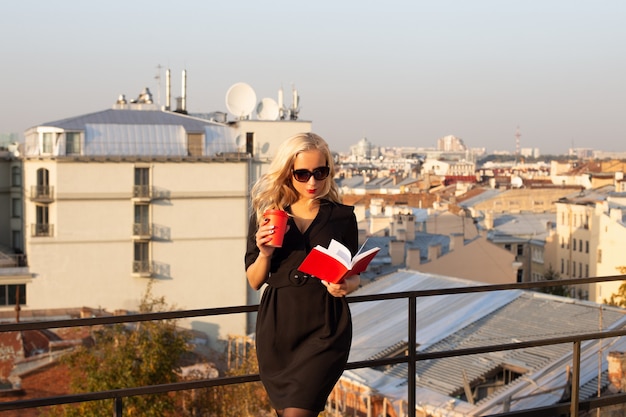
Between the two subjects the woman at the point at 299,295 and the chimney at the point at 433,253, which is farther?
the chimney at the point at 433,253

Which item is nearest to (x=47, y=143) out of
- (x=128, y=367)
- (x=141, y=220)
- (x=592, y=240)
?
(x=141, y=220)

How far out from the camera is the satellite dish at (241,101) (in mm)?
46688

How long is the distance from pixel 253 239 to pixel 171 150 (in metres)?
41.3

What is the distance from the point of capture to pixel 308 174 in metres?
4.11

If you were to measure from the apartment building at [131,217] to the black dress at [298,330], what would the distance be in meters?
38.6

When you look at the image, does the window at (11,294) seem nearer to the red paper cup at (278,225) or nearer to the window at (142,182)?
the window at (142,182)

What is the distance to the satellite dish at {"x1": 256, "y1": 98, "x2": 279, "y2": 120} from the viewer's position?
155 ft

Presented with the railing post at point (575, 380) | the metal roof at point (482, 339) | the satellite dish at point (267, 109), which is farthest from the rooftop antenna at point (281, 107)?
the railing post at point (575, 380)

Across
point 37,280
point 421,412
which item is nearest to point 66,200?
point 37,280

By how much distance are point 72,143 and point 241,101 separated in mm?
8446

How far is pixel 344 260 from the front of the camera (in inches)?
151

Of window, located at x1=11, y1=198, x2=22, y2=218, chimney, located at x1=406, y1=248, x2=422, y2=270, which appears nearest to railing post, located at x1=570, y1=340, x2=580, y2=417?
chimney, located at x1=406, y1=248, x2=422, y2=270

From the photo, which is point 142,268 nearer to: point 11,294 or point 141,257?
point 141,257

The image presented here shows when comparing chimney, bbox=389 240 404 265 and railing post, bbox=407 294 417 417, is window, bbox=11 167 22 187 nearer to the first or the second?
chimney, bbox=389 240 404 265
